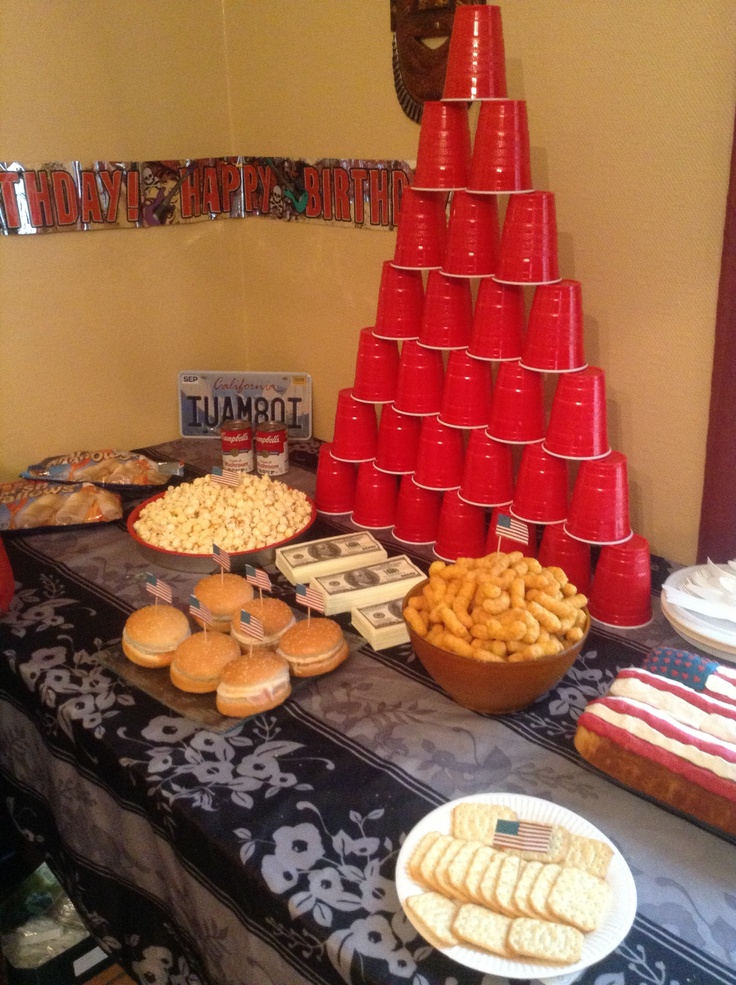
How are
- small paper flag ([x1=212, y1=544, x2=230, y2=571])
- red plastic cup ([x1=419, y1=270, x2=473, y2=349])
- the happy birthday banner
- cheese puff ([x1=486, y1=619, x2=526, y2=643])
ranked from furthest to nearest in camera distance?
the happy birthday banner → red plastic cup ([x1=419, y1=270, x2=473, y2=349]) → small paper flag ([x1=212, y1=544, x2=230, y2=571]) → cheese puff ([x1=486, y1=619, x2=526, y2=643])

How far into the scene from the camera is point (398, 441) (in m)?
1.62

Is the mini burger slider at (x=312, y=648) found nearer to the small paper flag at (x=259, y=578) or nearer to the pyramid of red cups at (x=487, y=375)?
the small paper flag at (x=259, y=578)

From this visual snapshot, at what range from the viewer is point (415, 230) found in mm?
1516

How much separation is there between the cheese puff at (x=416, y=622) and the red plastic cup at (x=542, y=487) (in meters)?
0.37

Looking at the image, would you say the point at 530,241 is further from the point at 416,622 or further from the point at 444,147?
the point at 416,622

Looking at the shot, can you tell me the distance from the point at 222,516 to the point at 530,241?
0.75m

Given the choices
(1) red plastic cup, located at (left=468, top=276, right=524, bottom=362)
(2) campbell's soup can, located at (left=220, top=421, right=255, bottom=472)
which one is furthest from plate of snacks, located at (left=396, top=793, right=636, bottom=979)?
(2) campbell's soup can, located at (left=220, top=421, right=255, bottom=472)

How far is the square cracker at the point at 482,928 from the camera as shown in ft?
2.57

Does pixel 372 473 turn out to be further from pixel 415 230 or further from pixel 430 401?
pixel 415 230

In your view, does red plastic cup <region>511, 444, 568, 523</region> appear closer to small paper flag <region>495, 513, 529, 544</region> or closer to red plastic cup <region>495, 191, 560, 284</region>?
small paper flag <region>495, 513, 529, 544</region>

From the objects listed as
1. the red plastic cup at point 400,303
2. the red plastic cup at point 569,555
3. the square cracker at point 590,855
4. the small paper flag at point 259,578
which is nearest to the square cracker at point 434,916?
the square cracker at point 590,855

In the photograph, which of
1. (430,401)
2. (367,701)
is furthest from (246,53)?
(367,701)

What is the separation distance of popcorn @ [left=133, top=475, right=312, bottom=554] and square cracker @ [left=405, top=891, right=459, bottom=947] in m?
0.81

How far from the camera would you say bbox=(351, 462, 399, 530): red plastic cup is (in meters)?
1.67
